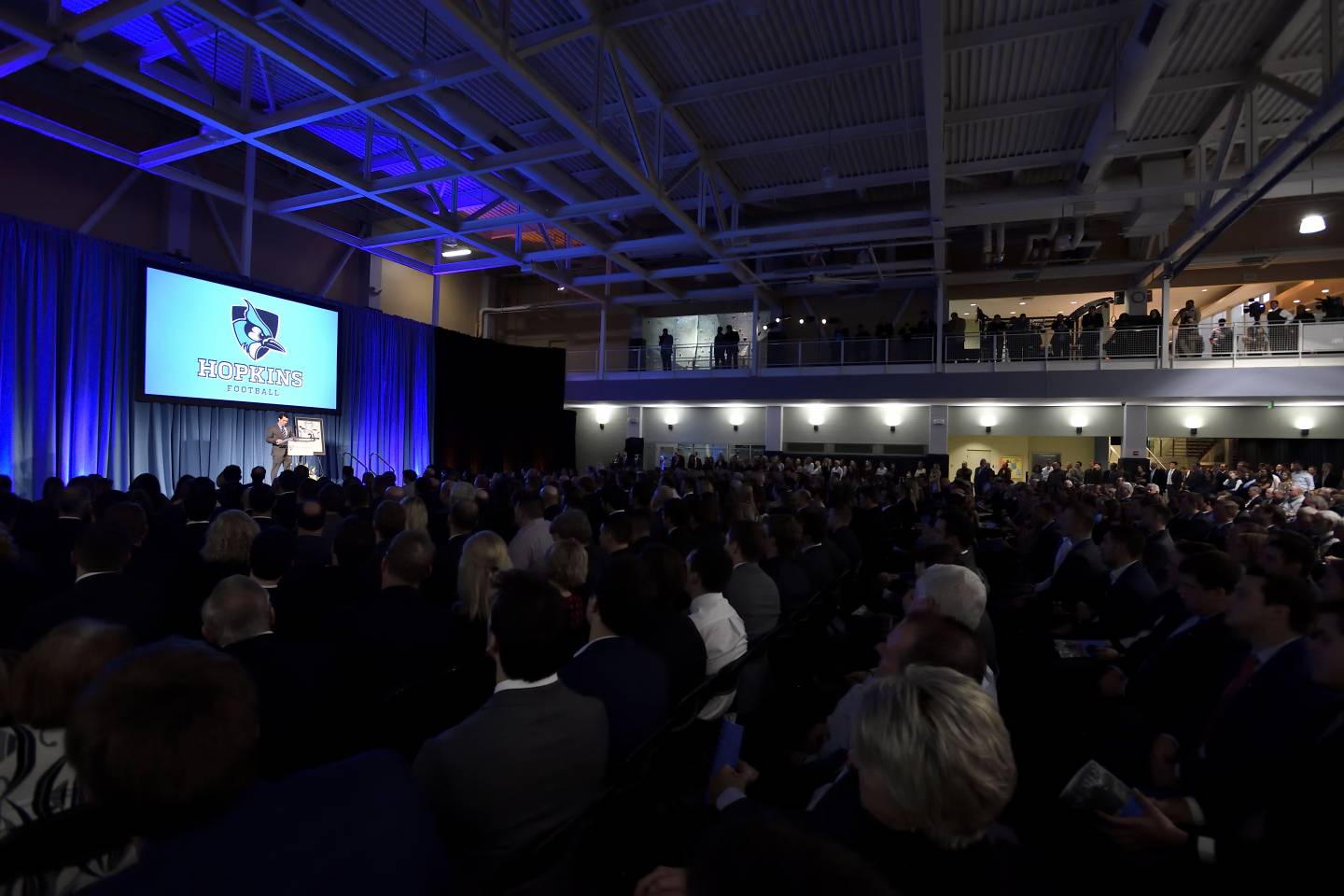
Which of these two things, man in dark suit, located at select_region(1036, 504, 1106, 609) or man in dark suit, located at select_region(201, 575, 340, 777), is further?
man in dark suit, located at select_region(1036, 504, 1106, 609)

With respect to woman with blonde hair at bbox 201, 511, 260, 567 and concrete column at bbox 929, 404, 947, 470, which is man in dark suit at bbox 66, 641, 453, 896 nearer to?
woman with blonde hair at bbox 201, 511, 260, 567

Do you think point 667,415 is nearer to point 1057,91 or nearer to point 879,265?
point 879,265

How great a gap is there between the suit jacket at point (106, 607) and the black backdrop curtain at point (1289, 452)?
22.0 metres

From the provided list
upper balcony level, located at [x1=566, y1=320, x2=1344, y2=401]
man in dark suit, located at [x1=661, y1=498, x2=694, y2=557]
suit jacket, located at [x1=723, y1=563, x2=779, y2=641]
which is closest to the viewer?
suit jacket, located at [x1=723, y1=563, x2=779, y2=641]

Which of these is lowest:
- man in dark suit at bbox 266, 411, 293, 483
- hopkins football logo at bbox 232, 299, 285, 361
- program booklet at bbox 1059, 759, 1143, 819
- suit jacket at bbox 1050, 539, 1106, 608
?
program booklet at bbox 1059, 759, 1143, 819

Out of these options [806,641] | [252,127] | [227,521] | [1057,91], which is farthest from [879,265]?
[227,521]

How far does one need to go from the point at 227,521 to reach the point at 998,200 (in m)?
13.6

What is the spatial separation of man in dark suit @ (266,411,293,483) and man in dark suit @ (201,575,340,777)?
1045 centimetres

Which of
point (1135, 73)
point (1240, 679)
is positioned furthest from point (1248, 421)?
point (1240, 679)

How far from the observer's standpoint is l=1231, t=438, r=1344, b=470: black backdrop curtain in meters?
15.9

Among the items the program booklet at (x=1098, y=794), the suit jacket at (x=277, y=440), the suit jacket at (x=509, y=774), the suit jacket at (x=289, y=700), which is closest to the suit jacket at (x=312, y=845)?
the suit jacket at (x=509, y=774)

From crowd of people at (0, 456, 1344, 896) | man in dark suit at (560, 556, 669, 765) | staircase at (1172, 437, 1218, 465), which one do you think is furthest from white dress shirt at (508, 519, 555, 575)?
staircase at (1172, 437, 1218, 465)

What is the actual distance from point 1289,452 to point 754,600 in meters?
20.2

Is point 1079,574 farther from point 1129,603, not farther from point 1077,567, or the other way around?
point 1129,603
